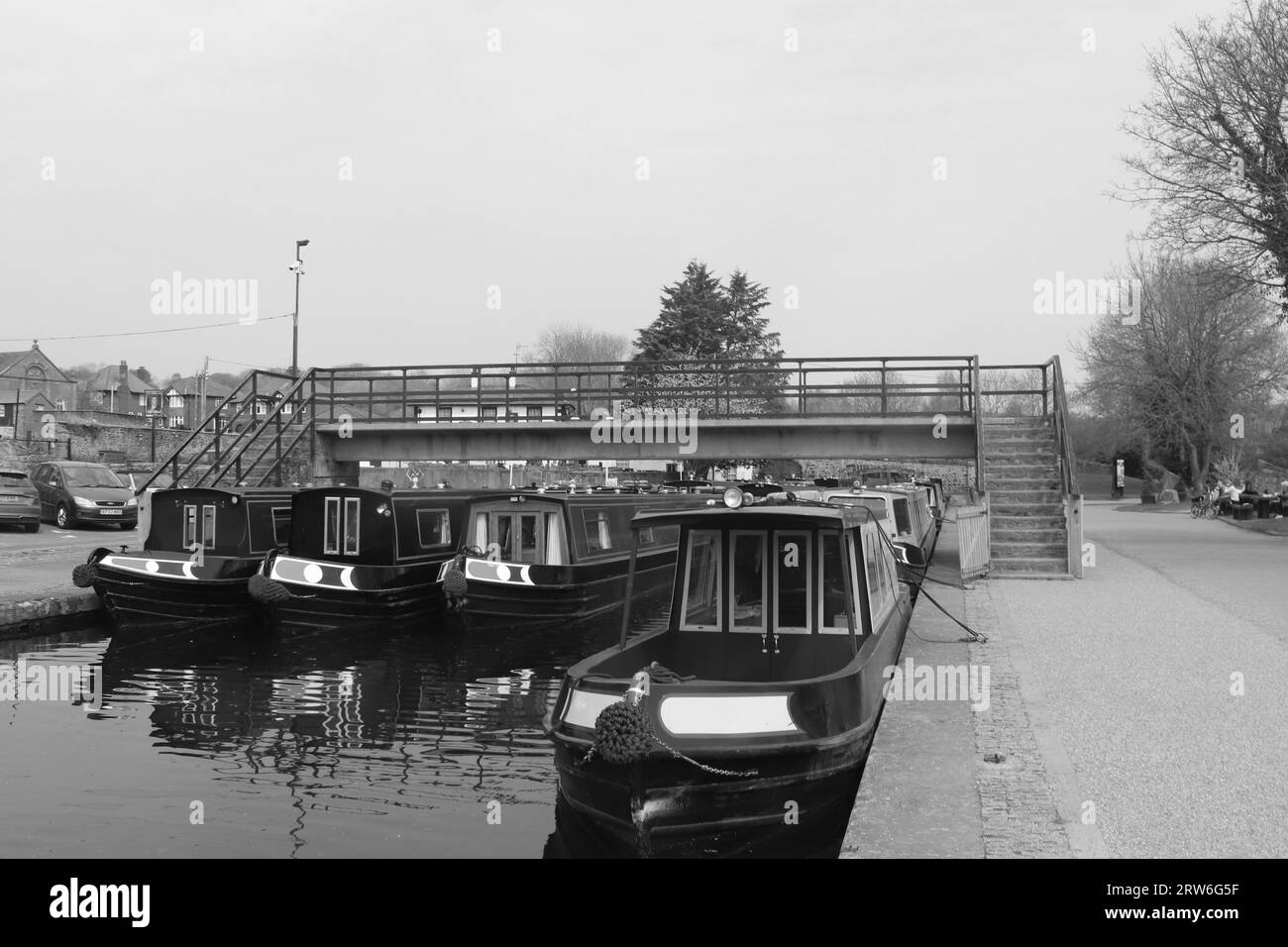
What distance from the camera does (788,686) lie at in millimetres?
7008

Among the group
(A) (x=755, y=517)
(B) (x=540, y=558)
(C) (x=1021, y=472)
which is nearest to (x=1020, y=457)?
(C) (x=1021, y=472)

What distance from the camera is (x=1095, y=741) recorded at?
7.34 m

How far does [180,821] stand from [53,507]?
23.1 m

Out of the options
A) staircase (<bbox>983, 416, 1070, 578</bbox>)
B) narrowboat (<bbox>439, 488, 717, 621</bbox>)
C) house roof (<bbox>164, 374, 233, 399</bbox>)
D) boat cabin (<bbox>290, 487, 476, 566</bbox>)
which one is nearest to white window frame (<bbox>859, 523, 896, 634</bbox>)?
narrowboat (<bbox>439, 488, 717, 621</bbox>)

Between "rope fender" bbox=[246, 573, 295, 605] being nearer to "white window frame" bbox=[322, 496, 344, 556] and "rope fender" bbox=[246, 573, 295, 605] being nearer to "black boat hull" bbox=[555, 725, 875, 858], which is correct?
"white window frame" bbox=[322, 496, 344, 556]

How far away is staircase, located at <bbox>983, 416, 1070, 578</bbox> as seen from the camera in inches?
712

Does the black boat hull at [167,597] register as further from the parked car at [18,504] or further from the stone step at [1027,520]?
the stone step at [1027,520]

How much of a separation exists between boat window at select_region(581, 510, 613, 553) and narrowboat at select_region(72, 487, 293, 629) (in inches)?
197

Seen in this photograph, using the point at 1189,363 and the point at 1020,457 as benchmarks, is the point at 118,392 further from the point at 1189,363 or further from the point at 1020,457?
the point at 1020,457

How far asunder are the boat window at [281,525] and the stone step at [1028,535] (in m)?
11.5

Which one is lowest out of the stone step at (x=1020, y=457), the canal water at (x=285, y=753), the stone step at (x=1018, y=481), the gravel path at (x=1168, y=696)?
the canal water at (x=285, y=753)

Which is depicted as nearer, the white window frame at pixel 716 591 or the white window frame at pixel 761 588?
the white window frame at pixel 761 588

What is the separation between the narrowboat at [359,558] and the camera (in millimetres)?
16516

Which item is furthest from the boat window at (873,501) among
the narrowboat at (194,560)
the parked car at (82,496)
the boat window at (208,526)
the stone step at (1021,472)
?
the parked car at (82,496)
